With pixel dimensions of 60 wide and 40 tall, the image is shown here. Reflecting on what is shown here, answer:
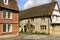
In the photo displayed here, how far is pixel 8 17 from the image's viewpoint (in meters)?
29.0

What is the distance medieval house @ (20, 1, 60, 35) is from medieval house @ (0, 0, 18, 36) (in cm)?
1025

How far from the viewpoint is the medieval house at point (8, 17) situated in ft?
89.0

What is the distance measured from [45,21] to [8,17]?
12.8 meters

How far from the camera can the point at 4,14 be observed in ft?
91.5

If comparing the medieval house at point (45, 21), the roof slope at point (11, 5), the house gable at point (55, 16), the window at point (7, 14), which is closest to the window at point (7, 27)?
the window at point (7, 14)

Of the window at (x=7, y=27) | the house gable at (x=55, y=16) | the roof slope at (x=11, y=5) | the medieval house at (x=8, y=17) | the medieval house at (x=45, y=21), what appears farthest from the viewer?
the house gable at (x=55, y=16)

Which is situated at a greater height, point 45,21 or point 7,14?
point 7,14

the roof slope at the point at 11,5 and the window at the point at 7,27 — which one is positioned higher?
the roof slope at the point at 11,5

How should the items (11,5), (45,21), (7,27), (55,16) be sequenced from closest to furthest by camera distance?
1. (7,27)
2. (11,5)
3. (45,21)
4. (55,16)

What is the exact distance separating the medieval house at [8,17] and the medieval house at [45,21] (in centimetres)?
1025

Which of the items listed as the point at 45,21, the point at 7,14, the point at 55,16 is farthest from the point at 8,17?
→ the point at 55,16

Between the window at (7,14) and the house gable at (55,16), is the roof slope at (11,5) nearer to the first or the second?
the window at (7,14)

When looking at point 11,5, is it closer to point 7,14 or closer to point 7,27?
point 7,14

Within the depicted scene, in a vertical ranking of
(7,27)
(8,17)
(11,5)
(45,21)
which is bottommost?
(7,27)
